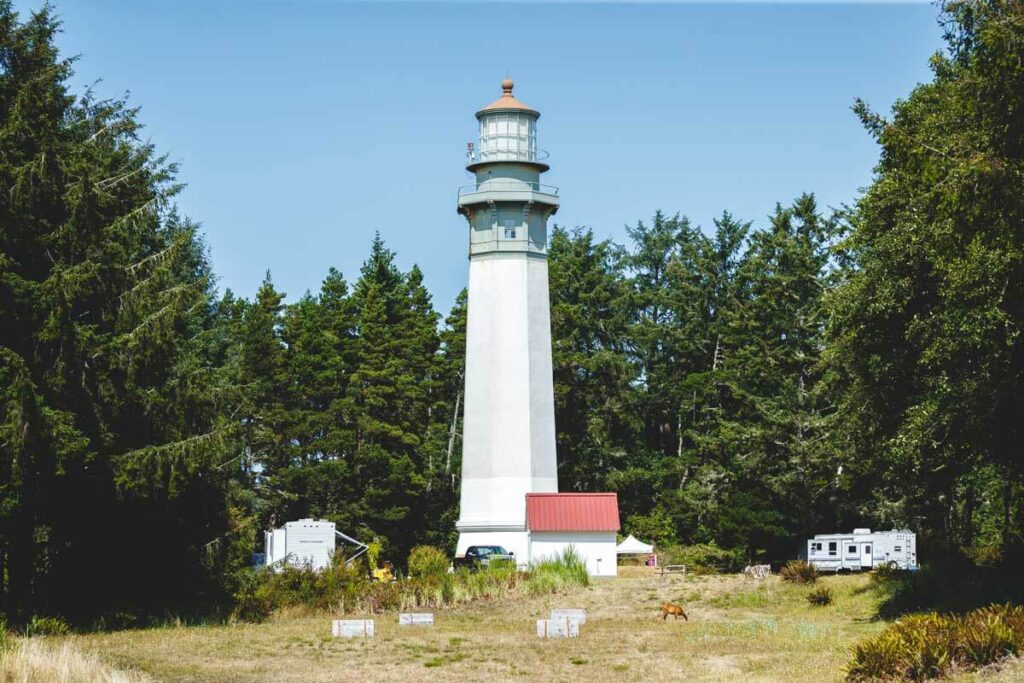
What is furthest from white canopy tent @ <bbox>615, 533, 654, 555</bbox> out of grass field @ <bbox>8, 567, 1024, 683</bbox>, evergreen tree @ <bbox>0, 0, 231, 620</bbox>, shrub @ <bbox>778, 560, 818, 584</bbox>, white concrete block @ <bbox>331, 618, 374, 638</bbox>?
white concrete block @ <bbox>331, 618, 374, 638</bbox>

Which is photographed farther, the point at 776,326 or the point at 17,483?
the point at 776,326

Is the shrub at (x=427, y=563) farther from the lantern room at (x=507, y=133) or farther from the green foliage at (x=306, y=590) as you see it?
the lantern room at (x=507, y=133)

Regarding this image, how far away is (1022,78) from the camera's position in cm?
2000

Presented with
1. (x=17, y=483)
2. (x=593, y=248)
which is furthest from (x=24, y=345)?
(x=593, y=248)

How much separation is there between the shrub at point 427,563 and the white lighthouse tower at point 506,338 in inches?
143

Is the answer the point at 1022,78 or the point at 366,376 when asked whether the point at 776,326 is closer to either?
the point at 366,376

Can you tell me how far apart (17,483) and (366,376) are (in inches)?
1406

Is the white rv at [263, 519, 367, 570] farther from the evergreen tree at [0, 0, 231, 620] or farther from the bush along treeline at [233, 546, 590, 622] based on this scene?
the evergreen tree at [0, 0, 231, 620]

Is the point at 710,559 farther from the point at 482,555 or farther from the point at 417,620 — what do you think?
the point at 417,620

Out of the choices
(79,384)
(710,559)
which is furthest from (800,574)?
(79,384)

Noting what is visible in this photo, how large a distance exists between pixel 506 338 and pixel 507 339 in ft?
0.17

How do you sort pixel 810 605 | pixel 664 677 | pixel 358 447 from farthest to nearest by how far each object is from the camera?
1. pixel 358 447
2. pixel 810 605
3. pixel 664 677

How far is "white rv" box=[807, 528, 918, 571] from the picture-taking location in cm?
4422

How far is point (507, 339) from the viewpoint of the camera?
4988 cm
